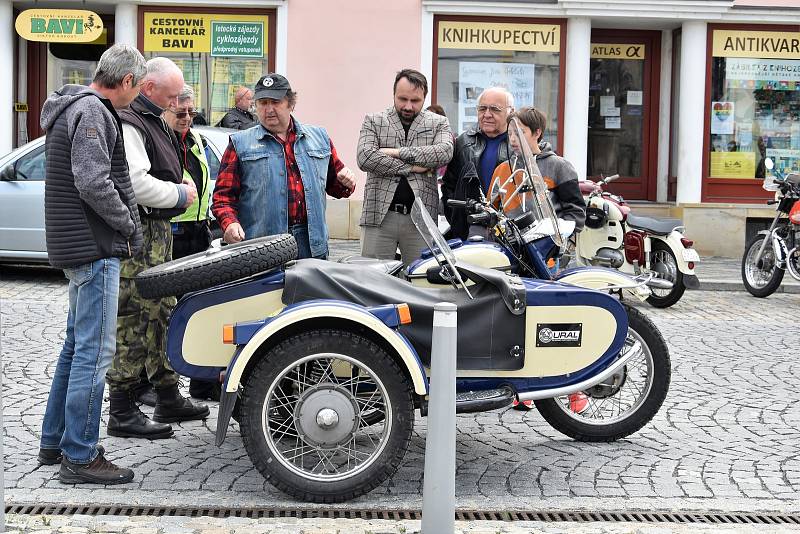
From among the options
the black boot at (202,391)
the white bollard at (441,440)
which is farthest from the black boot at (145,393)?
the white bollard at (441,440)

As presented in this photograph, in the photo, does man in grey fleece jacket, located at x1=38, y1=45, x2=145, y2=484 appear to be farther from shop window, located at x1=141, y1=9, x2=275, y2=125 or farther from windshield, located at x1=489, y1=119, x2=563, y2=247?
shop window, located at x1=141, y1=9, x2=275, y2=125

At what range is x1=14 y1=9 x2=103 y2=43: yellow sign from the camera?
56.3ft

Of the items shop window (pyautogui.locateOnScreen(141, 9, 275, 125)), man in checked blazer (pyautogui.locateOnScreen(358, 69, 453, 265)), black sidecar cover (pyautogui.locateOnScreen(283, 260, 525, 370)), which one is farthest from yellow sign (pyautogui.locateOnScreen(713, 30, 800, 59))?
black sidecar cover (pyautogui.locateOnScreen(283, 260, 525, 370))

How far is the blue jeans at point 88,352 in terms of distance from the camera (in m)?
5.17

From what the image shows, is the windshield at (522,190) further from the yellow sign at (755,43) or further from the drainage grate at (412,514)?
the yellow sign at (755,43)

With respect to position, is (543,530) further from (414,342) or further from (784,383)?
(784,383)

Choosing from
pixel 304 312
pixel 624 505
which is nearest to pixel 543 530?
pixel 624 505

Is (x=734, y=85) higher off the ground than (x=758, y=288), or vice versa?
(x=734, y=85)

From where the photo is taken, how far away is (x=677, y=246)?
11906 millimetres

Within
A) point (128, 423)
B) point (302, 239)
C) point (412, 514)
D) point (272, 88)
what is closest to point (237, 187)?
point (302, 239)

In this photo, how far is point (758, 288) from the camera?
13070mm

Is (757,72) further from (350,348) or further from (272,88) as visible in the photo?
(350,348)

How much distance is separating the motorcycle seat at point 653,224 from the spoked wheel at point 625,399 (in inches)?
244

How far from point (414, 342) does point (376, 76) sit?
12591 mm
